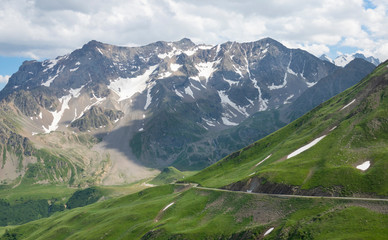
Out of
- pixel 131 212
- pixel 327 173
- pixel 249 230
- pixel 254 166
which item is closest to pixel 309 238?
pixel 249 230

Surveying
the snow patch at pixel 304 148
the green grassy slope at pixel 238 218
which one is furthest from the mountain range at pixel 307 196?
the snow patch at pixel 304 148

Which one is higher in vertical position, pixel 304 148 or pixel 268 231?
pixel 304 148

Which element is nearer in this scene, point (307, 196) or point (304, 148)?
point (307, 196)

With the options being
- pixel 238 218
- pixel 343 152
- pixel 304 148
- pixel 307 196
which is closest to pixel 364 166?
pixel 343 152

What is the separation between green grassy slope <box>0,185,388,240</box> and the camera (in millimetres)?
79250

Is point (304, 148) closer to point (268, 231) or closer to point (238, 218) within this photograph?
point (238, 218)

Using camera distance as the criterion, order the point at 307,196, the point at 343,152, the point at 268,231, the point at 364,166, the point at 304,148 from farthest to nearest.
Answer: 1. the point at 304,148
2. the point at 343,152
3. the point at 364,166
4. the point at 307,196
5. the point at 268,231

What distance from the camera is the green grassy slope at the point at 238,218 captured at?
7925cm

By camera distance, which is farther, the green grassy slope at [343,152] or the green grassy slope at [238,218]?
the green grassy slope at [343,152]

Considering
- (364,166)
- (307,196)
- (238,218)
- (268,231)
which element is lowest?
(268,231)

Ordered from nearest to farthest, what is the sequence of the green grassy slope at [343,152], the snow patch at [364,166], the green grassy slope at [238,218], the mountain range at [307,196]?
1. the green grassy slope at [238,218]
2. the mountain range at [307,196]
3. the green grassy slope at [343,152]
4. the snow patch at [364,166]

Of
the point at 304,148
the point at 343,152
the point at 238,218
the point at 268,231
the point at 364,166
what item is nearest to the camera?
the point at 268,231

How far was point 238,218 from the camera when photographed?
106 meters

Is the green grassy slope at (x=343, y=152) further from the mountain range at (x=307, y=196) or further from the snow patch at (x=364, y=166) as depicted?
the snow patch at (x=364, y=166)
